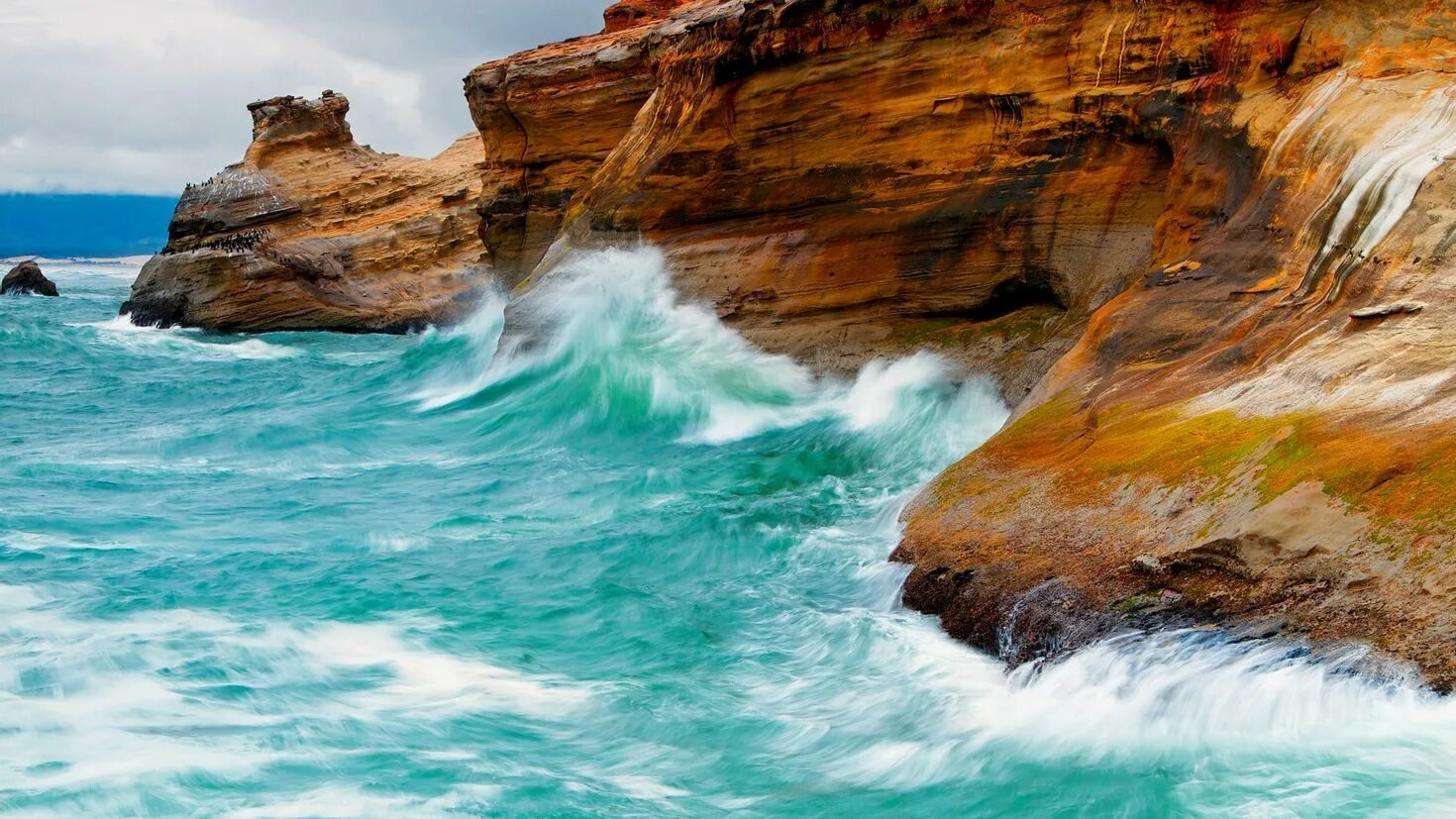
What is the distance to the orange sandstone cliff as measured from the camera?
19.0 feet

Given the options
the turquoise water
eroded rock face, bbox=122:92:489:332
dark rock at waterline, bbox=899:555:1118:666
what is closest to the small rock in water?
dark rock at waterline, bbox=899:555:1118:666

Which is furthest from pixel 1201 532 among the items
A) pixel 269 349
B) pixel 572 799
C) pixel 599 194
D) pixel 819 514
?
pixel 269 349

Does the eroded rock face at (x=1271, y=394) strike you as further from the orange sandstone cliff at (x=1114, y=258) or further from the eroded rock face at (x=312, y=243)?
the eroded rock face at (x=312, y=243)

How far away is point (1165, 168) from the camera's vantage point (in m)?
10.9

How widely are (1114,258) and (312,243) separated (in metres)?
20.7

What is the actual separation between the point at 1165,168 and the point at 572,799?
299 inches

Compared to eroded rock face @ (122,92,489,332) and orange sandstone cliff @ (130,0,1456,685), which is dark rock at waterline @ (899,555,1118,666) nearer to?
orange sandstone cliff @ (130,0,1456,685)

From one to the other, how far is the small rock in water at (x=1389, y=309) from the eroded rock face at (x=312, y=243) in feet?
73.7

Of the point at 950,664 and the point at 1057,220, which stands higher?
the point at 1057,220

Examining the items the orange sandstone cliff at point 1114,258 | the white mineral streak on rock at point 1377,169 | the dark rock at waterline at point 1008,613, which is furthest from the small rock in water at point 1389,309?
the dark rock at waterline at point 1008,613

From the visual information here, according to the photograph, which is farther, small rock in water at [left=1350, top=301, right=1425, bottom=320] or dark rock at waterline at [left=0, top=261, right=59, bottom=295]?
dark rock at waterline at [left=0, top=261, right=59, bottom=295]

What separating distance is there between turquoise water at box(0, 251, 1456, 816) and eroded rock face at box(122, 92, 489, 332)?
13393 mm

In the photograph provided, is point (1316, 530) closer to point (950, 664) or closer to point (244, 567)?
point (950, 664)

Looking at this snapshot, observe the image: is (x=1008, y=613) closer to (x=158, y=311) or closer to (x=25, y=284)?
(x=158, y=311)
